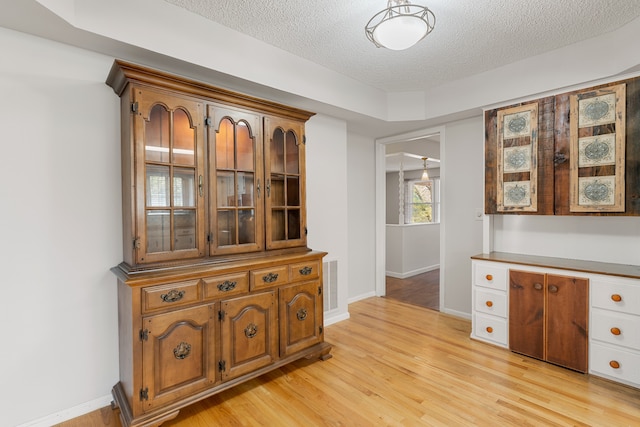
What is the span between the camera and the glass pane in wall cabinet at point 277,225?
2.65m

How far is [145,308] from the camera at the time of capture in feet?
6.10

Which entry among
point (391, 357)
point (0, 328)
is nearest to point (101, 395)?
point (0, 328)

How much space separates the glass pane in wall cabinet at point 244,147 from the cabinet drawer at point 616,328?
2956 millimetres

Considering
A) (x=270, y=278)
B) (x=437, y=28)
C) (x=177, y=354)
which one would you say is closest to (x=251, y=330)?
(x=270, y=278)

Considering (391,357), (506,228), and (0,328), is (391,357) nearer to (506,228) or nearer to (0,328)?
(506,228)

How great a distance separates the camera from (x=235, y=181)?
2400mm

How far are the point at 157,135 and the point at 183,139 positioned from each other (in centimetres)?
16

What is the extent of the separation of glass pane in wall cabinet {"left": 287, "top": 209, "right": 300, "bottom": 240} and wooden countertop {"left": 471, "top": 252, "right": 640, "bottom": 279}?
183cm

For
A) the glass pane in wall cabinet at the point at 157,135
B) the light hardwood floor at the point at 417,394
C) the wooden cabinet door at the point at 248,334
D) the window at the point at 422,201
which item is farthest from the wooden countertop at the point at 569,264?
the window at the point at 422,201

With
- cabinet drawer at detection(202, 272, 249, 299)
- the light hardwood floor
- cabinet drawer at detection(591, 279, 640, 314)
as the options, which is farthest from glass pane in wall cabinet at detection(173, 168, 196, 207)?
cabinet drawer at detection(591, 279, 640, 314)

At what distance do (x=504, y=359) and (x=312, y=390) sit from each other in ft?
5.72

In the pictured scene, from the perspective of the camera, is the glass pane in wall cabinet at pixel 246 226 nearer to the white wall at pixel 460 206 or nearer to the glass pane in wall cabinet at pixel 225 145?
the glass pane in wall cabinet at pixel 225 145

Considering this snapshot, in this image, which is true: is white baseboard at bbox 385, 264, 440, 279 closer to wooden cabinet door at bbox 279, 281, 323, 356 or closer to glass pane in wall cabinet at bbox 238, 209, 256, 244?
wooden cabinet door at bbox 279, 281, 323, 356

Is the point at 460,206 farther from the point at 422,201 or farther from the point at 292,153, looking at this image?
the point at 422,201
